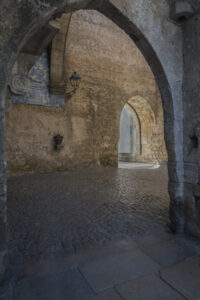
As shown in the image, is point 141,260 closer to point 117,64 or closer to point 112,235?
point 112,235

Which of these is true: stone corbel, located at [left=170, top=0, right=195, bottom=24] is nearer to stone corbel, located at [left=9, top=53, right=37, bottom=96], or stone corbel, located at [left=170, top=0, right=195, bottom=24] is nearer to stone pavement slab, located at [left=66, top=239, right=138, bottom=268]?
stone pavement slab, located at [left=66, top=239, right=138, bottom=268]

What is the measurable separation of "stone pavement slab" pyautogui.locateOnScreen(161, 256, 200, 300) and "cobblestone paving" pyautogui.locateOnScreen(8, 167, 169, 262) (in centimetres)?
66

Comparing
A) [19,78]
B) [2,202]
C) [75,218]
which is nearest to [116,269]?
[2,202]

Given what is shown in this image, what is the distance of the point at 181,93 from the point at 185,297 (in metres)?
2.00

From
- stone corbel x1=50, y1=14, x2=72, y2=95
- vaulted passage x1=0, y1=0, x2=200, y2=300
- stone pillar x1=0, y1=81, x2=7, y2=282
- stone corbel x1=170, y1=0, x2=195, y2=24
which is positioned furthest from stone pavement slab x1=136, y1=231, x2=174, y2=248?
stone corbel x1=50, y1=14, x2=72, y2=95

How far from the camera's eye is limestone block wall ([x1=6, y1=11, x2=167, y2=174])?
23.1ft

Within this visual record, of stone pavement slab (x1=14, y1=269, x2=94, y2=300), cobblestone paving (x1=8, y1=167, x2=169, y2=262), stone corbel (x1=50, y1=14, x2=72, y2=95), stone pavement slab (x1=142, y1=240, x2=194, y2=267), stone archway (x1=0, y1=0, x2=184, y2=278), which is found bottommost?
cobblestone paving (x1=8, y1=167, x2=169, y2=262)

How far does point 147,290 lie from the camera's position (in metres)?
1.38

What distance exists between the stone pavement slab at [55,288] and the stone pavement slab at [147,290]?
0.24 m

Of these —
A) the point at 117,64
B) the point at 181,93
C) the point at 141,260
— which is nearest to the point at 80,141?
the point at 117,64

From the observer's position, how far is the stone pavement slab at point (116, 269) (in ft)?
4.83

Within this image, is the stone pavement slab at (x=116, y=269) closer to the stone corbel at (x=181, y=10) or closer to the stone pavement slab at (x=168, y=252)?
the stone pavement slab at (x=168, y=252)

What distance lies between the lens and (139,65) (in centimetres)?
1007

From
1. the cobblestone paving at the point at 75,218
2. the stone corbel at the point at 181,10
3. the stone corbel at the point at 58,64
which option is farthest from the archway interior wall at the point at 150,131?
the stone corbel at the point at 181,10
